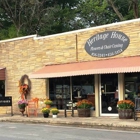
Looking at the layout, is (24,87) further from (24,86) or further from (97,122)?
(97,122)

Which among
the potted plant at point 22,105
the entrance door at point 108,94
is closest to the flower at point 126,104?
the entrance door at point 108,94

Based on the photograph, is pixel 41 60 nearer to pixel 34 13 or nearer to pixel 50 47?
pixel 50 47

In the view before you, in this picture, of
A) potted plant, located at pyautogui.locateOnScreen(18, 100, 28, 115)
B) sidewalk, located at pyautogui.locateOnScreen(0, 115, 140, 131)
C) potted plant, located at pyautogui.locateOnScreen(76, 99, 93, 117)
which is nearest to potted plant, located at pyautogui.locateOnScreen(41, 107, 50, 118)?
sidewalk, located at pyautogui.locateOnScreen(0, 115, 140, 131)

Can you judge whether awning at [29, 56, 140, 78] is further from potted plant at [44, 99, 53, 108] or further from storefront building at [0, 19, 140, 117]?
potted plant at [44, 99, 53, 108]

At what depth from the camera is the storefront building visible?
1430 centimetres

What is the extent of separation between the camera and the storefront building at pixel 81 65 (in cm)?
1430

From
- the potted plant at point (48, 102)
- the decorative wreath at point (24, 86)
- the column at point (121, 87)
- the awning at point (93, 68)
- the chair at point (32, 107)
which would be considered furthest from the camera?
the decorative wreath at point (24, 86)

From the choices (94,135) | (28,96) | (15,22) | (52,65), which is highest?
(15,22)

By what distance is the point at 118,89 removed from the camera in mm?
14766

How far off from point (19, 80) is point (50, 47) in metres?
2.78

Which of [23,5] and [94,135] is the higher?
[23,5]

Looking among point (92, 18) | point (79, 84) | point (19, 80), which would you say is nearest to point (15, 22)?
point (92, 18)

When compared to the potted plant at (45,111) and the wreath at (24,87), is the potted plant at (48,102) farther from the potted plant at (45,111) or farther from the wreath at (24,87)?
the wreath at (24,87)

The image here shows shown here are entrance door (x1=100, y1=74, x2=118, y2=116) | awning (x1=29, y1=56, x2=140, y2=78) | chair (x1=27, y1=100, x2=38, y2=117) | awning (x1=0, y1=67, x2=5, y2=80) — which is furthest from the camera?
awning (x1=0, y1=67, x2=5, y2=80)
